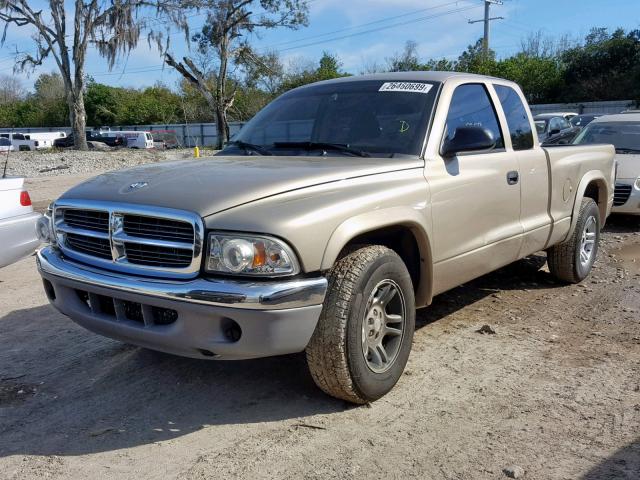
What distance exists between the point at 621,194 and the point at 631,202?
18 cm

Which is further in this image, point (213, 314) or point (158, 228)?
point (158, 228)

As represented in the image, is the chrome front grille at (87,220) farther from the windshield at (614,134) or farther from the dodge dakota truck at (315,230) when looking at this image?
the windshield at (614,134)

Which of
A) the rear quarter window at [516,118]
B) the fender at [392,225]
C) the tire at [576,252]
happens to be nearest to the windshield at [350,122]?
the fender at [392,225]

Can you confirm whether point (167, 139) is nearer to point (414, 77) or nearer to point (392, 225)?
point (414, 77)

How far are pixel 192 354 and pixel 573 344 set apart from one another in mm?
2845

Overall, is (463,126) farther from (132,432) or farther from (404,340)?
(132,432)

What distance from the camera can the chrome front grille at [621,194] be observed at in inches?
363

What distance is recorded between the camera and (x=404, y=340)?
378 cm

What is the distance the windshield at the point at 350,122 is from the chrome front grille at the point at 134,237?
1412 mm

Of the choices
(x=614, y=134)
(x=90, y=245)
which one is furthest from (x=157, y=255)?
(x=614, y=134)

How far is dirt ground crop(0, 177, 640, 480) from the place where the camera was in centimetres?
302

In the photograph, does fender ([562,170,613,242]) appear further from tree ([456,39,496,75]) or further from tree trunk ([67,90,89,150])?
tree ([456,39,496,75])

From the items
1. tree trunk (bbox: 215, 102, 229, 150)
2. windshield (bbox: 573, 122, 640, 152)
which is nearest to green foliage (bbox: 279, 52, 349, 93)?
tree trunk (bbox: 215, 102, 229, 150)

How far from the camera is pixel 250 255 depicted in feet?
9.87
